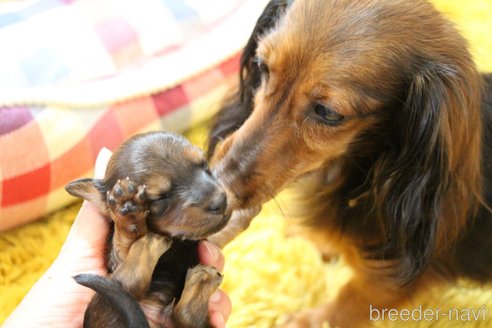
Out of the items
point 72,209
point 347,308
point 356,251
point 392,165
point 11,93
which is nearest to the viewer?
point 392,165

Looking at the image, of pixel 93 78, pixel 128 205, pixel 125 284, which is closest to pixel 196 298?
pixel 125 284

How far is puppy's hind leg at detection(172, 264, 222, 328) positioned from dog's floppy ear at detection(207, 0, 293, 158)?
23.4 inches

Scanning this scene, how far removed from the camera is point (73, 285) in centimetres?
138

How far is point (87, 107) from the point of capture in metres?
2.09

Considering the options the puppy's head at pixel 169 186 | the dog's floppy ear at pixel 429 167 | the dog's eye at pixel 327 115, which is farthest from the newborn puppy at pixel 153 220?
the dog's floppy ear at pixel 429 167

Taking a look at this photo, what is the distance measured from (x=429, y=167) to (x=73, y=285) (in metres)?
0.86

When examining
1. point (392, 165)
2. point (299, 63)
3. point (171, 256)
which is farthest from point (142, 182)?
point (392, 165)

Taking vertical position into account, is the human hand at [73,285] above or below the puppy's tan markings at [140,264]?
below

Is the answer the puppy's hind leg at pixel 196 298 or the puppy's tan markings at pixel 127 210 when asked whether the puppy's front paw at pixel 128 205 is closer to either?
the puppy's tan markings at pixel 127 210

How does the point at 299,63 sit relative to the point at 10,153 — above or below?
above

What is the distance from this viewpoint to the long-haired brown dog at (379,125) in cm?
134

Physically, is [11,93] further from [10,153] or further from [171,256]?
[171,256]

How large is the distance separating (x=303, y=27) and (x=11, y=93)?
1106 millimetres

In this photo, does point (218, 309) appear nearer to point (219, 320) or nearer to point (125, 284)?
point (219, 320)
